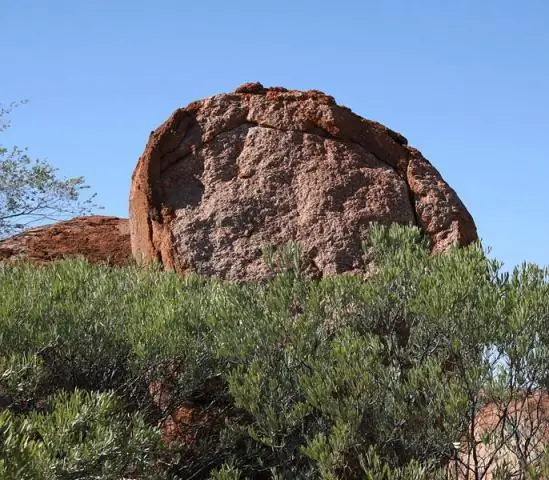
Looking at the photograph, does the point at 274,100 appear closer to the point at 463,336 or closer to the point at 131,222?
the point at 131,222

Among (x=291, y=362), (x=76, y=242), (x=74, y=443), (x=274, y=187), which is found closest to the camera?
(x=74, y=443)

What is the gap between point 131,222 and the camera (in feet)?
37.0

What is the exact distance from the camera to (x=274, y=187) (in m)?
10.4

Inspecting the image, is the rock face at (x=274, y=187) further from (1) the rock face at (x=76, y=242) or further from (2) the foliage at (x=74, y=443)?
(2) the foliage at (x=74, y=443)

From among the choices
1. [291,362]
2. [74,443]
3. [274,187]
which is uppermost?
[274,187]

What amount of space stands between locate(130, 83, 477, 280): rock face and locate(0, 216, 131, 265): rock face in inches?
65.6

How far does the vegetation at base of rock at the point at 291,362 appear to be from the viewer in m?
7.41

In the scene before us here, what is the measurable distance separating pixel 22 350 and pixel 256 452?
210cm

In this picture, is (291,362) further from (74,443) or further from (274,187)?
(274,187)

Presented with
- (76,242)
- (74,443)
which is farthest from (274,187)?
(74,443)

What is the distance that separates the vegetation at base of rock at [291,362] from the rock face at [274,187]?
0.93 m

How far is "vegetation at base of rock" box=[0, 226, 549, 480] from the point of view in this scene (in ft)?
24.3

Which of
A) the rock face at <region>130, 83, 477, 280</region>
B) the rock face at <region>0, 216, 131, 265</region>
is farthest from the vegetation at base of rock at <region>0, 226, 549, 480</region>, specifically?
the rock face at <region>0, 216, 131, 265</region>

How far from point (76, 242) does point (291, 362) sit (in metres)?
5.82
